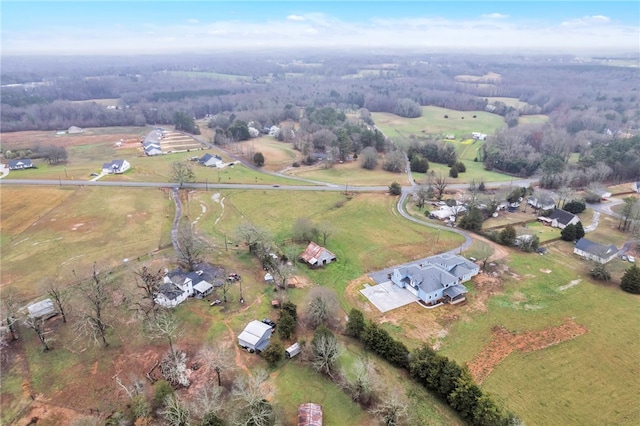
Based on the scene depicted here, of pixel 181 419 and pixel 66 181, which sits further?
pixel 66 181

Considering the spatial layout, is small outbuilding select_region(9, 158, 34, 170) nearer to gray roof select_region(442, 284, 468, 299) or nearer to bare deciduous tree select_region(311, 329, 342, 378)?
bare deciduous tree select_region(311, 329, 342, 378)

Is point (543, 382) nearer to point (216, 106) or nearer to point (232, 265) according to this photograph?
point (232, 265)

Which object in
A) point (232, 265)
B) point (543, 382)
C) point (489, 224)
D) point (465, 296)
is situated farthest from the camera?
point (489, 224)

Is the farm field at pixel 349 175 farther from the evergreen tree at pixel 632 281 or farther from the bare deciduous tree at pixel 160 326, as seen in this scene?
the bare deciduous tree at pixel 160 326

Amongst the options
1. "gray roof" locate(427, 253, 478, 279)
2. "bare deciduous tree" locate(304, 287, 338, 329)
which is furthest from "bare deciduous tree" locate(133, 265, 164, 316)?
"gray roof" locate(427, 253, 478, 279)

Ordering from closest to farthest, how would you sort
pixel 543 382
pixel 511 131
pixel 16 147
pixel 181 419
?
1. pixel 181 419
2. pixel 543 382
3. pixel 16 147
4. pixel 511 131

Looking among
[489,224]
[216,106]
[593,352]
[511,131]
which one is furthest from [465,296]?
[216,106]

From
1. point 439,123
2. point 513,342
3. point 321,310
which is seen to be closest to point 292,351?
point 321,310

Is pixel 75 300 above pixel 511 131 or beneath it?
beneath
